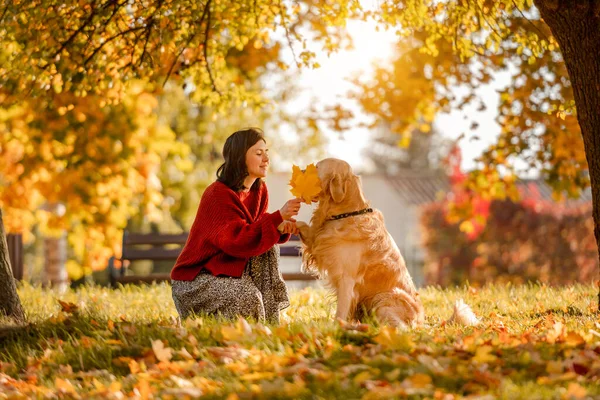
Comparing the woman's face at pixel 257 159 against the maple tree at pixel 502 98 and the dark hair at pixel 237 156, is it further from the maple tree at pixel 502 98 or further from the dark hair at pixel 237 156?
the maple tree at pixel 502 98

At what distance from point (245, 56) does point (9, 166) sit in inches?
164

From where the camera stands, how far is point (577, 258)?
1708cm

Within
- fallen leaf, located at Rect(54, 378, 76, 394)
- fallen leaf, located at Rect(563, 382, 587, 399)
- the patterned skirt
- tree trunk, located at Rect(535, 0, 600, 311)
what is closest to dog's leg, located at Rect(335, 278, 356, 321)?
the patterned skirt

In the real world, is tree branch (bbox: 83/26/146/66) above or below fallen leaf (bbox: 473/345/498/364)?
above

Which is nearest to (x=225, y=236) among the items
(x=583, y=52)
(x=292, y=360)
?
(x=292, y=360)

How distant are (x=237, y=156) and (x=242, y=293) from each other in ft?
3.22

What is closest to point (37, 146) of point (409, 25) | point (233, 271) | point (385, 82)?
point (385, 82)

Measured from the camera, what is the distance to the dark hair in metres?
5.81

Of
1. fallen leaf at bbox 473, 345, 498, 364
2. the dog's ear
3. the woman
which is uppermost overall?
the dog's ear

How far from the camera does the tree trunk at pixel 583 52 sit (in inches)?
240

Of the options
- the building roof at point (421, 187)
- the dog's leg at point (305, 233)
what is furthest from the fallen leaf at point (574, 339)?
the building roof at point (421, 187)

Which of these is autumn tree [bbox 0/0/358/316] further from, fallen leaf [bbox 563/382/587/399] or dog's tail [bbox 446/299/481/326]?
fallen leaf [bbox 563/382/587/399]

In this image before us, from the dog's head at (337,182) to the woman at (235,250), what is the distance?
0.34 meters

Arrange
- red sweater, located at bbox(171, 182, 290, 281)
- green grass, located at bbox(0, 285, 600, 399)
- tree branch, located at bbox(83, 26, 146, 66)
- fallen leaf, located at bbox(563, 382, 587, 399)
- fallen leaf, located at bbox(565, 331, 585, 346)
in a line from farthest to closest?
tree branch, located at bbox(83, 26, 146, 66), red sweater, located at bbox(171, 182, 290, 281), fallen leaf, located at bbox(565, 331, 585, 346), green grass, located at bbox(0, 285, 600, 399), fallen leaf, located at bbox(563, 382, 587, 399)
